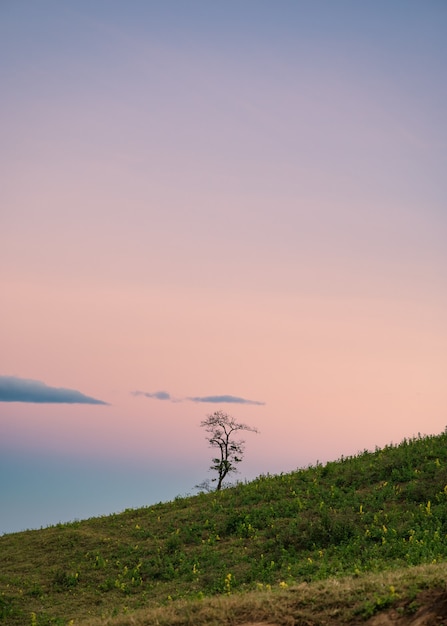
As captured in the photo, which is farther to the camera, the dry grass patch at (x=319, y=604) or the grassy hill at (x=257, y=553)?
the grassy hill at (x=257, y=553)

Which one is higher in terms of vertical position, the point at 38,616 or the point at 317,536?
the point at 317,536

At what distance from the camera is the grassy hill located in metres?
14.1

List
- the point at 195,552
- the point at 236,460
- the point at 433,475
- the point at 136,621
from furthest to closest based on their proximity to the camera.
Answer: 1. the point at 236,460
2. the point at 433,475
3. the point at 195,552
4. the point at 136,621

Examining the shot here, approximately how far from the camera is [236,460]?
49.2 meters

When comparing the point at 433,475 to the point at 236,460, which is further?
the point at 236,460

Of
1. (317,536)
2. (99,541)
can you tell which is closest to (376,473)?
(317,536)

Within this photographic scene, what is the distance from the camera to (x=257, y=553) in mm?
22812

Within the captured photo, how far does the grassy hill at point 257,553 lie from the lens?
46.4 ft

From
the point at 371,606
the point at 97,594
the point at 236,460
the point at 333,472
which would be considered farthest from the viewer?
the point at 236,460

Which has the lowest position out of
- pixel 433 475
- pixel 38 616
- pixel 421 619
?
pixel 38 616

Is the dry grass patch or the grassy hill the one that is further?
the grassy hill

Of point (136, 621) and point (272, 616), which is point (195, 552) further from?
point (272, 616)

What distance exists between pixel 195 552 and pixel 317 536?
179 inches

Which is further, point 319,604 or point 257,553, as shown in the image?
point 257,553
